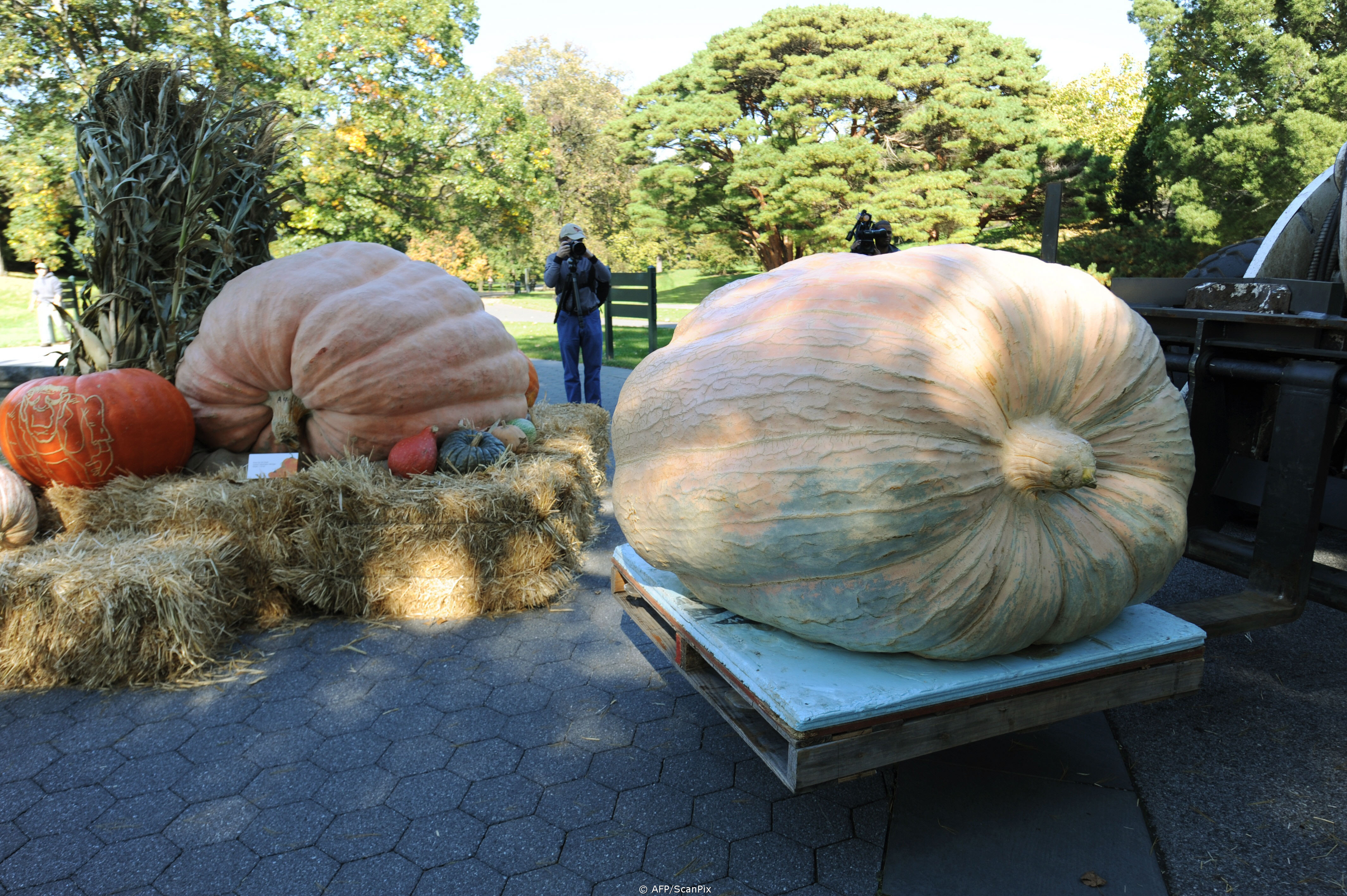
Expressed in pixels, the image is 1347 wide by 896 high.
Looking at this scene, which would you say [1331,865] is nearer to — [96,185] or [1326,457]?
[1326,457]

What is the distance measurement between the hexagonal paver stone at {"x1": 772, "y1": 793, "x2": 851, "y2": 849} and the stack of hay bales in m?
1.69

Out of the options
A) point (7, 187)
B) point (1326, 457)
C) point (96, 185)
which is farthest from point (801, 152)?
point (1326, 457)

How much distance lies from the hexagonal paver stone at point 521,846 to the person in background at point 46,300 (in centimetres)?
1395

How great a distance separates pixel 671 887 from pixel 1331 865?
1636mm

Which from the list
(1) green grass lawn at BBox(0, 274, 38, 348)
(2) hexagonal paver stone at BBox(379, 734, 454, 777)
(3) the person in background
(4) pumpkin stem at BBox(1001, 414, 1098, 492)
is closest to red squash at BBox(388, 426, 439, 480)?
(2) hexagonal paver stone at BBox(379, 734, 454, 777)

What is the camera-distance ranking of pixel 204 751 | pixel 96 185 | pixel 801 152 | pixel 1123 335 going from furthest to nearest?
pixel 801 152, pixel 96 185, pixel 204 751, pixel 1123 335

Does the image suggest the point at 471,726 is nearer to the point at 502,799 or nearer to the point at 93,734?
the point at 502,799

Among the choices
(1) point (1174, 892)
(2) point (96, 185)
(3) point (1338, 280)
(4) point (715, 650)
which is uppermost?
(2) point (96, 185)

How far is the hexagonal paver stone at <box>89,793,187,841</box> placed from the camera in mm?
2121

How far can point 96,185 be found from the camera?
4316mm

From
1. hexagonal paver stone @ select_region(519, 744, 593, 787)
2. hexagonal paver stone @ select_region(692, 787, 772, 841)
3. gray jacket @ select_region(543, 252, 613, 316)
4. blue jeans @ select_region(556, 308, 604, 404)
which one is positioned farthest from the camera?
blue jeans @ select_region(556, 308, 604, 404)

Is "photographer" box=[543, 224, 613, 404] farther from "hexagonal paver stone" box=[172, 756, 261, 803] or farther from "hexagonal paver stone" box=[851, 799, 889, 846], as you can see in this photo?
"hexagonal paver stone" box=[851, 799, 889, 846]

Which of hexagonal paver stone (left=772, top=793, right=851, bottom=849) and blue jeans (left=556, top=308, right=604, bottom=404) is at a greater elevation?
blue jeans (left=556, top=308, right=604, bottom=404)

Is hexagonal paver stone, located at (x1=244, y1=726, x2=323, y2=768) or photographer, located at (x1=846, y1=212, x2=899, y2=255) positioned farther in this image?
photographer, located at (x1=846, y1=212, x2=899, y2=255)
